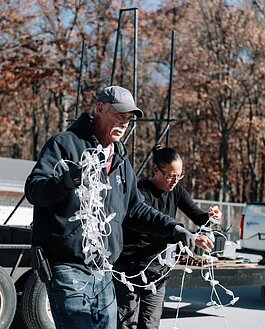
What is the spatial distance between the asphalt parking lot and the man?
4777 millimetres

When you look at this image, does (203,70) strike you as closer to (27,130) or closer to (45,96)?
(45,96)

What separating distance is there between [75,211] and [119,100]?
655 millimetres

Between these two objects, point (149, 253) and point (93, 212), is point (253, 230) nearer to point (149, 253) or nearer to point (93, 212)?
point (149, 253)

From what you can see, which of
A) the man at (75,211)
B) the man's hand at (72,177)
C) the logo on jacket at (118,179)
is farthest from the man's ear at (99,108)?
the man's hand at (72,177)

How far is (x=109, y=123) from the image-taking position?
→ 4047 millimetres

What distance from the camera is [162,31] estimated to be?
3625 cm

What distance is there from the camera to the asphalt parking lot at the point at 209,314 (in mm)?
9891

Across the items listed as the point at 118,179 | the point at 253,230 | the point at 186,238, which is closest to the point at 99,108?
the point at 118,179

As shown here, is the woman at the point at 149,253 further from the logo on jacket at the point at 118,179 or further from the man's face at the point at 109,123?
the man's face at the point at 109,123

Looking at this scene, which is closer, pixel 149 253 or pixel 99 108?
pixel 99 108

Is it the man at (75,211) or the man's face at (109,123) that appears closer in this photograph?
the man at (75,211)

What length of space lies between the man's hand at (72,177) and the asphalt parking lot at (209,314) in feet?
17.8

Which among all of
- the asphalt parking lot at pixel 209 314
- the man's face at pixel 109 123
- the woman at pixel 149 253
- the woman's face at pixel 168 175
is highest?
the man's face at pixel 109 123

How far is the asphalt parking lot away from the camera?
9891mm
